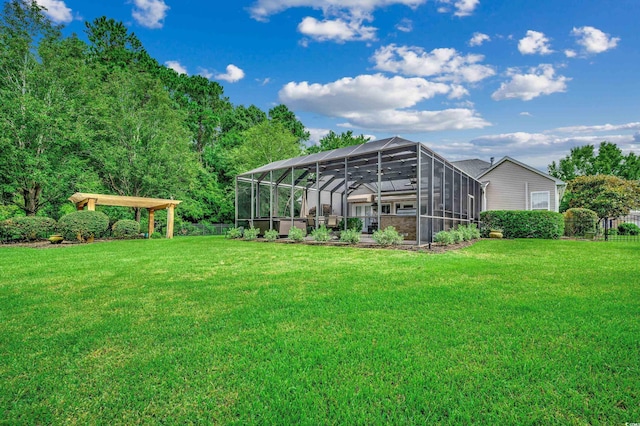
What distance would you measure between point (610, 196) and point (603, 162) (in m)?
16.1

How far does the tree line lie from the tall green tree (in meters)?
0.04

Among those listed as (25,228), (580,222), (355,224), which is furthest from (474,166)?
(25,228)

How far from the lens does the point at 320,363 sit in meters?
2.00

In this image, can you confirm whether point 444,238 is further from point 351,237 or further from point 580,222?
point 580,222

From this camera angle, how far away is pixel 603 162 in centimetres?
3000

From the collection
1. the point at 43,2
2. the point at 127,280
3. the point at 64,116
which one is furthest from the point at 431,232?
the point at 43,2

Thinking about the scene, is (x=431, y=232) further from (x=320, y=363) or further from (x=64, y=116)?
(x=64, y=116)

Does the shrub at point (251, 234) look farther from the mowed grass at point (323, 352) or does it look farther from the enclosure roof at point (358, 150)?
the mowed grass at point (323, 352)

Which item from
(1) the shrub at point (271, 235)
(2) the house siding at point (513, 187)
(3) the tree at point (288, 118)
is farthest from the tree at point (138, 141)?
(2) the house siding at point (513, 187)

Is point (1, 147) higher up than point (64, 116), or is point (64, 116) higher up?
point (64, 116)

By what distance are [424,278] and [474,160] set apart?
1986cm

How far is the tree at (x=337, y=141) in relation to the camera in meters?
32.7

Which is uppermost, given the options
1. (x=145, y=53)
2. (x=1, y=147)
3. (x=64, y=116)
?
(x=145, y=53)

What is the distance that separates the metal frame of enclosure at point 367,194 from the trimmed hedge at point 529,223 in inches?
53.6
